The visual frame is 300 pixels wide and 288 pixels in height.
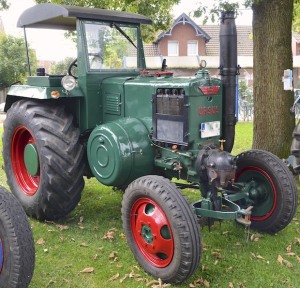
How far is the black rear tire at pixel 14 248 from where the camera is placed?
3145 mm

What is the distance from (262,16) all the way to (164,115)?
2.69 meters

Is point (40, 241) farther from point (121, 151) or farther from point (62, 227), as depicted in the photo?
point (121, 151)

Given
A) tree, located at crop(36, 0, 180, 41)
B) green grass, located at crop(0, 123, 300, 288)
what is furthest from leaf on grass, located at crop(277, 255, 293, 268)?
tree, located at crop(36, 0, 180, 41)

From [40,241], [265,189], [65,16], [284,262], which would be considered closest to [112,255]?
[40,241]

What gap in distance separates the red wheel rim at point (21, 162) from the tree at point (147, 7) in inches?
144

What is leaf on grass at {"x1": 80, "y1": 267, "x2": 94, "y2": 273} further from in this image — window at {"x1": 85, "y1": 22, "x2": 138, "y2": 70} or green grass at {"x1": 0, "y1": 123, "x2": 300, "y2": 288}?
window at {"x1": 85, "y1": 22, "x2": 138, "y2": 70}

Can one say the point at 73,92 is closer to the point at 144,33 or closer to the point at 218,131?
the point at 218,131

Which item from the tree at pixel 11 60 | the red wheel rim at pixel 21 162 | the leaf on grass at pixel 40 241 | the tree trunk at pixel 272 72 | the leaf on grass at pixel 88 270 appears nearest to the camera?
the leaf on grass at pixel 88 270

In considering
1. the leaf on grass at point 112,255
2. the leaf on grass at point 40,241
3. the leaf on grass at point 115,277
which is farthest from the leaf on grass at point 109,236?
the leaf on grass at point 115,277

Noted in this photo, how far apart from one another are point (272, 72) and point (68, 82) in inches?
118

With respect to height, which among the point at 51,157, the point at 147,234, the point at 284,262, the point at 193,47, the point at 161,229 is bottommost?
the point at 284,262

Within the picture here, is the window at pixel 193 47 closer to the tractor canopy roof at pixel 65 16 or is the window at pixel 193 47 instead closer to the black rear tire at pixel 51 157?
the tractor canopy roof at pixel 65 16

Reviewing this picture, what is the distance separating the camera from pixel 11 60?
26266 millimetres

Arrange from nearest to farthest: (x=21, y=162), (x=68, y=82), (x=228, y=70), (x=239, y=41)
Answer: (x=228, y=70) < (x=68, y=82) < (x=21, y=162) < (x=239, y=41)
